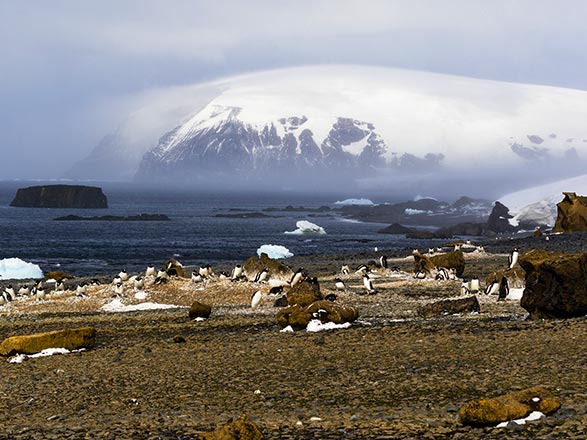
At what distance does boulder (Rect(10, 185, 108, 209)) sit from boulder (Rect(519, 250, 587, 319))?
166 m

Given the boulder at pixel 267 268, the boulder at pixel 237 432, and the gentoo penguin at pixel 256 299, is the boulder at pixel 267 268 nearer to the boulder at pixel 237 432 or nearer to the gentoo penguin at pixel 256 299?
the gentoo penguin at pixel 256 299

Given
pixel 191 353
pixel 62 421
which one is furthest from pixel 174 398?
pixel 191 353

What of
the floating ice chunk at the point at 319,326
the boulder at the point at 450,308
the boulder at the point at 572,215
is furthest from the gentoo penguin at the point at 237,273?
the boulder at the point at 572,215

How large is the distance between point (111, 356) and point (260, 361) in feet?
11.4

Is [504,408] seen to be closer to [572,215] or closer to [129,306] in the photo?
[129,306]

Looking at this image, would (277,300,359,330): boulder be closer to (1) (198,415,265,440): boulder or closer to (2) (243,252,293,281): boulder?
(1) (198,415,265,440): boulder

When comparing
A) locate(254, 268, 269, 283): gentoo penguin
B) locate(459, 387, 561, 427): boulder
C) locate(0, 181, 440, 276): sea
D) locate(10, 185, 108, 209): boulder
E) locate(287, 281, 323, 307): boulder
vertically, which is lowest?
locate(0, 181, 440, 276): sea

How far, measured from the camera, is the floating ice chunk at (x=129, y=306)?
27.9 metres

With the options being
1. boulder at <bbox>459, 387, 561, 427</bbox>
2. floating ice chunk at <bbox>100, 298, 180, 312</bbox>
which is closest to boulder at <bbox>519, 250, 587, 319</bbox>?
boulder at <bbox>459, 387, 561, 427</bbox>

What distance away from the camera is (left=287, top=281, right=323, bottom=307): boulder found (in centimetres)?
2273

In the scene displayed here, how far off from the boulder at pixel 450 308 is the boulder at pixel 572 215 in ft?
159

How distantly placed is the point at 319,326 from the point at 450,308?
3.75 metres

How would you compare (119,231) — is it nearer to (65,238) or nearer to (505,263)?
(65,238)

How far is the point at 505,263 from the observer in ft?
144
